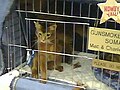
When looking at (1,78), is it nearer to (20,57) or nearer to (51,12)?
(20,57)

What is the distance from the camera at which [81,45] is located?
143 cm

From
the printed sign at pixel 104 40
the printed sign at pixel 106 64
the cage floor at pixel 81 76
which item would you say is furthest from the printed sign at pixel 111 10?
the cage floor at pixel 81 76

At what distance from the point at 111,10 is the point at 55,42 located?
12.5 inches

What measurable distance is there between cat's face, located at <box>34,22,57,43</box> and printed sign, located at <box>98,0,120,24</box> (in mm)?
256

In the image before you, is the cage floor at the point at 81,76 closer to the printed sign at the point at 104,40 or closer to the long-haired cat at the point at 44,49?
the long-haired cat at the point at 44,49

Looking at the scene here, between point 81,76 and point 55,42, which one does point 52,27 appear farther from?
point 81,76

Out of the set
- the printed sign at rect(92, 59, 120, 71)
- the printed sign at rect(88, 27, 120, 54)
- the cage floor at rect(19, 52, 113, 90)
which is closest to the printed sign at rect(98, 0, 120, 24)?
the printed sign at rect(88, 27, 120, 54)

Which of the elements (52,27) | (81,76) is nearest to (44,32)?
(52,27)

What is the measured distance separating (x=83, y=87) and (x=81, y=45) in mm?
336

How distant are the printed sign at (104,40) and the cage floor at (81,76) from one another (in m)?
0.16

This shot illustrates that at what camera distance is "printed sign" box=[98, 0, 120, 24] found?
972mm

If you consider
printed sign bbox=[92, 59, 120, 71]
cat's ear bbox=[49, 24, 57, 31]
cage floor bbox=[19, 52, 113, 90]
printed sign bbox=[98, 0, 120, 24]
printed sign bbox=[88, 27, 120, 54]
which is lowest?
cage floor bbox=[19, 52, 113, 90]

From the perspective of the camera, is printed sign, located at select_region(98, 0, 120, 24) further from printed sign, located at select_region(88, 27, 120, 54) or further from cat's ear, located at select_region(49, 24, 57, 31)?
cat's ear, located at select_region(49, 24, 57, 31)

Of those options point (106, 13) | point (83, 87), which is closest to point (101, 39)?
point (106, 13)
